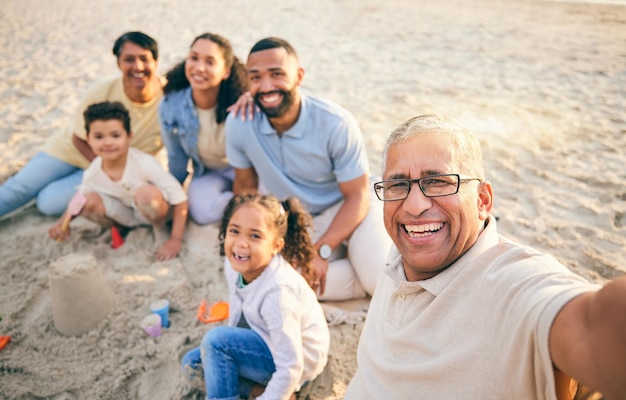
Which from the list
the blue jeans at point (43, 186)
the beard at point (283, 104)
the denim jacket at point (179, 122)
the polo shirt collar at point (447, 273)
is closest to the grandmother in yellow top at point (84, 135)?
the blue jeans at point (43, 186)

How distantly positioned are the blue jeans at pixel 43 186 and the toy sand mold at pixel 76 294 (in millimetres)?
1375

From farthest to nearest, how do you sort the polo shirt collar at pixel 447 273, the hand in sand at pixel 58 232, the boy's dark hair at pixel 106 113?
the hand in sand at pixel 58 232
the boy's dark hair at pixel 106 113
the polo shirt collar at pixel 447 273

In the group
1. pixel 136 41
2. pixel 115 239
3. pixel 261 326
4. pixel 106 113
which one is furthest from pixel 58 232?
pixel 261 326

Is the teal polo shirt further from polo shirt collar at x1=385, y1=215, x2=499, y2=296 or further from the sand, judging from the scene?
polo shirt collar at x1=385, y1=215, x2=499, y2=296

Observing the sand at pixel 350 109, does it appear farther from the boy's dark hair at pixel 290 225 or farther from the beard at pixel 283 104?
the beard at pixel 283 104

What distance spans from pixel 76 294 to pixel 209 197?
137cm

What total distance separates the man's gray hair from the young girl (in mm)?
992

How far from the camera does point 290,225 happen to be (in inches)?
102

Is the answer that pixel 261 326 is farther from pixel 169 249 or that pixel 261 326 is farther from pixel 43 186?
pixel 43 186

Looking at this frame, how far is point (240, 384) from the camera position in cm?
234

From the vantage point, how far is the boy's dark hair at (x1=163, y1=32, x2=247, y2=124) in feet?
12.1

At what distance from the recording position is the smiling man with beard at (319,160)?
2994mm

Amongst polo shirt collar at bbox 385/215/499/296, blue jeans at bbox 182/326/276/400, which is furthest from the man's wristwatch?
polo shirt collar at bbox 385/215/499/296

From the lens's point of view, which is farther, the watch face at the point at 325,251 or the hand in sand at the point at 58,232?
the hand in sand at the point at 58,232
